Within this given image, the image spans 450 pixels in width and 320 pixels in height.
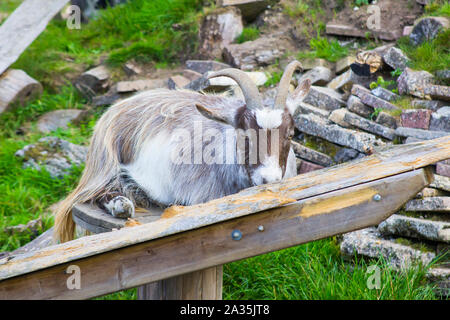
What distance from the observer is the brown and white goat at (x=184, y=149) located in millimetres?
3299

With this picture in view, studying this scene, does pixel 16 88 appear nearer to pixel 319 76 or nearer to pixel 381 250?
pixel 319 76

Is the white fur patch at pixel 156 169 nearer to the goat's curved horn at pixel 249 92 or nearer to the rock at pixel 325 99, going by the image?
the goat's curved horn at pixel 249 92

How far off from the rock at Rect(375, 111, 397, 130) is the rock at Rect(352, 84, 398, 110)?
121 millimetres

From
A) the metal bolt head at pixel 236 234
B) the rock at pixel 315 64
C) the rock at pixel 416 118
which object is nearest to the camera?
the metal bolt head at pixel 236 234

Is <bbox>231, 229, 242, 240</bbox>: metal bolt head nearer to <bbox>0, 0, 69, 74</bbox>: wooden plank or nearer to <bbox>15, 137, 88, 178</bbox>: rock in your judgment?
<bbox>15, 137, 88, 178</bbox>: rock

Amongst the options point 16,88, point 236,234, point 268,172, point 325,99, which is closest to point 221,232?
point 236,234

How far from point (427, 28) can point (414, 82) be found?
2.54 ft

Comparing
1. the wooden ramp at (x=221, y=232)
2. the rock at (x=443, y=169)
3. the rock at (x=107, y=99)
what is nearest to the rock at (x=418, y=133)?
the rock at (x=443, y=169)

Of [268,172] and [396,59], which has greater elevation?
[396,59]

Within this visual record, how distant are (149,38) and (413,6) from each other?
3479 mm

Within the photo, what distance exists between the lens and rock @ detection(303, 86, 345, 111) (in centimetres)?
504

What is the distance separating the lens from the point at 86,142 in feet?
20.7

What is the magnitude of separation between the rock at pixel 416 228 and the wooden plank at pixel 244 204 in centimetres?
118

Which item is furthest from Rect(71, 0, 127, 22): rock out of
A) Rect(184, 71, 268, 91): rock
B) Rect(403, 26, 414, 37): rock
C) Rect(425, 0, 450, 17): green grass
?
Rect(425, 0, 450, 17): green grass
